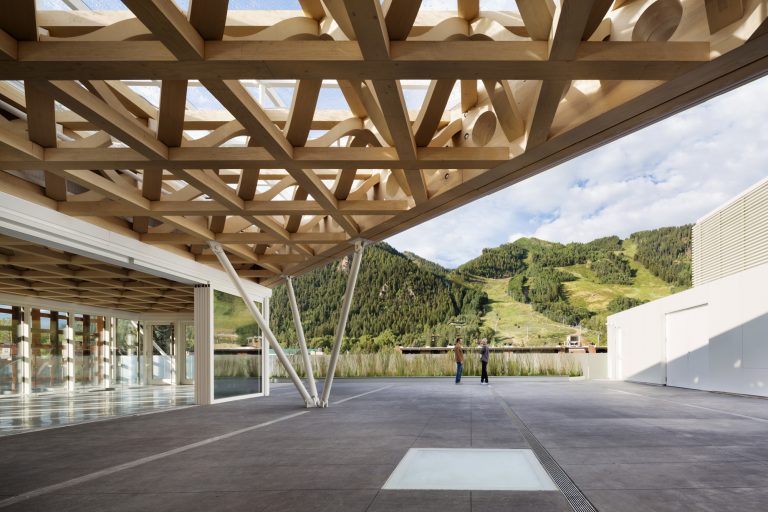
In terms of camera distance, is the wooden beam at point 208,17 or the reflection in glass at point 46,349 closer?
the wooden beam at point 208,17

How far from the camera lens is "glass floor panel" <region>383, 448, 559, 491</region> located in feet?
18.6

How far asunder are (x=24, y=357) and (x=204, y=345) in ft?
35.5

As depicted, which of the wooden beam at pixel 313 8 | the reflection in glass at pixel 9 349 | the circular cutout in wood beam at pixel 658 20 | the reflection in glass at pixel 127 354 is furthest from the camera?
the reflection in glass at pixel 127 354

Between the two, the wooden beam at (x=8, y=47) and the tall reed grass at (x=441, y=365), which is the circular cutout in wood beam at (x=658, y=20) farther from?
the tall reed grass at (x=441, y=365)

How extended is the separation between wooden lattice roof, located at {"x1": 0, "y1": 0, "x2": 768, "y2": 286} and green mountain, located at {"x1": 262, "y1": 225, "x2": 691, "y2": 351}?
77.5 metres

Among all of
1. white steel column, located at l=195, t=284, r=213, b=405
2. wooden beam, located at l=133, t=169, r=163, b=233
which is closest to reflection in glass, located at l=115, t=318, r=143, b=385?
white steel column, located at l=195, t=284, r=213, b=405

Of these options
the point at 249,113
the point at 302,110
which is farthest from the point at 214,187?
the point at 249,113

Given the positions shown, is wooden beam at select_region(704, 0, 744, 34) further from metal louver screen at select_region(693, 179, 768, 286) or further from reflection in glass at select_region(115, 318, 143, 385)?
reflection in glass at select_region(115, 318, 143, 385)

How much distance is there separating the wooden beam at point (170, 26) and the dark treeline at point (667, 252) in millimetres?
114285

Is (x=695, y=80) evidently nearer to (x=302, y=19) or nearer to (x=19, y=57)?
(x=302, y=19)

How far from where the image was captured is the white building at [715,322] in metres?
16.6

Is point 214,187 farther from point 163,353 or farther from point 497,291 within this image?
point 497,291

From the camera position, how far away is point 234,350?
726 inches

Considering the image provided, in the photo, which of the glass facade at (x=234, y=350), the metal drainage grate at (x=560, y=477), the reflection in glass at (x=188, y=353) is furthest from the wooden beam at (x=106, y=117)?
the reflection in glass at (x=188, y=353)
